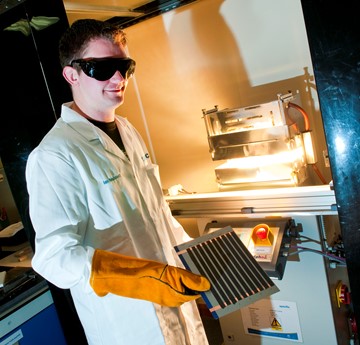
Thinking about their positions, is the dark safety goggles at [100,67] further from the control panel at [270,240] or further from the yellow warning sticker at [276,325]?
the yellow warning sticker at [276,325]

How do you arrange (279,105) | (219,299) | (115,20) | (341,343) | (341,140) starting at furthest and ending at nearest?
1. (115,20)
2. (341,343)
3. (279,105)
4. (219,299)
5. (341,140)

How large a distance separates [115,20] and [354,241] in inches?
73.6

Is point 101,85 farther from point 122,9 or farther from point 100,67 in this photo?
point 122,9

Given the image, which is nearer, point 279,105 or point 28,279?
point 279,105

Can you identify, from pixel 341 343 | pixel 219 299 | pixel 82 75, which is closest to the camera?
pixel 219 299

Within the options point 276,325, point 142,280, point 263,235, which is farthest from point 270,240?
point 142,280

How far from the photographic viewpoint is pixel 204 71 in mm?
2070

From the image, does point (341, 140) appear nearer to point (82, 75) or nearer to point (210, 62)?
point (82, 75)

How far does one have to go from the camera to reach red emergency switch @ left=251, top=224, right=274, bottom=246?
1.40m

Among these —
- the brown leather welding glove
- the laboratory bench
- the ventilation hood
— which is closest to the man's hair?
the ventilation hood

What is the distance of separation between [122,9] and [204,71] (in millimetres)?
563

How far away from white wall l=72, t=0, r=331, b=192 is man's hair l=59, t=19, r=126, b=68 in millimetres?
911

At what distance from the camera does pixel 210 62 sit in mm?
2049

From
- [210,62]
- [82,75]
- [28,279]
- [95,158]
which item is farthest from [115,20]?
[28,279]
